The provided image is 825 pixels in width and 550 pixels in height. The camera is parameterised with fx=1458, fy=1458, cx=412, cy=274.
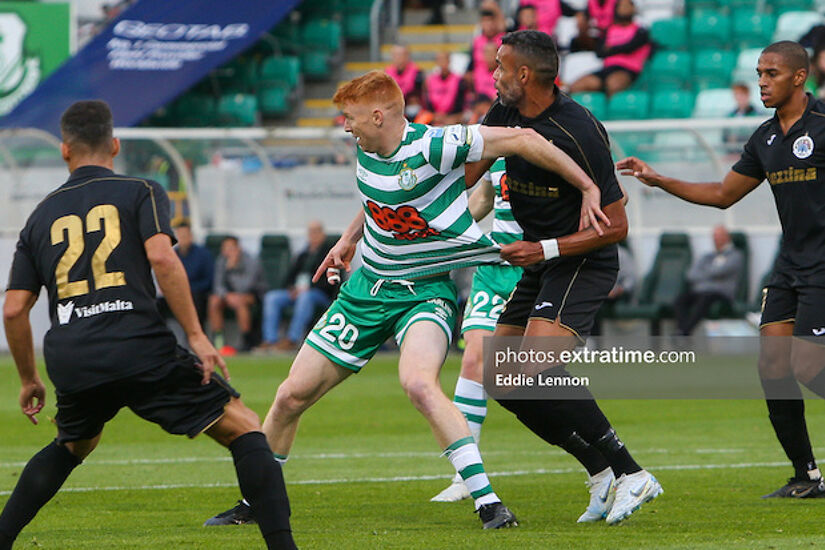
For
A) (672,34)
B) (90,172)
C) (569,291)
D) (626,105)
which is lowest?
(626,105)

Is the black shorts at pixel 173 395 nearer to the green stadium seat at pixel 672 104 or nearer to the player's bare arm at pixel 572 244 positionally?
the player's bare arm at pixel 572 244

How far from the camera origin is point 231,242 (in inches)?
790

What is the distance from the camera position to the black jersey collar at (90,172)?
19.5 feet

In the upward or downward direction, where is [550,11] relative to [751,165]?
downward

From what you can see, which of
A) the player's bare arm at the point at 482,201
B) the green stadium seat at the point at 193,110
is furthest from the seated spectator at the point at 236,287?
the player's bare arm at the point at 482,201

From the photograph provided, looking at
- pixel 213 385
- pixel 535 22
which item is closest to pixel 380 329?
pixel 213 385

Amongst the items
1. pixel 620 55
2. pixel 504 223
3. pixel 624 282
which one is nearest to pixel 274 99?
pixel 620 55

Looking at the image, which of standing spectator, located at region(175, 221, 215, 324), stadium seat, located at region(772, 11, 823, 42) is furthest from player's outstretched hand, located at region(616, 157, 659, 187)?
stadium seat, located at region(772, 11, 823, 42)

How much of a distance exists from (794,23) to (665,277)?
16.8 ft

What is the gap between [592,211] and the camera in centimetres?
688

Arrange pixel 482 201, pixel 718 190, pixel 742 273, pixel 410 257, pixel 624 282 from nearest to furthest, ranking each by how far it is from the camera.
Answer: pixel 410 257 < pixel 482 201 < pixel 718 190 < pixel 742 273 < pixel 624 282

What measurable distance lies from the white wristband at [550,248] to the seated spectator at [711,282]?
11.8 metres

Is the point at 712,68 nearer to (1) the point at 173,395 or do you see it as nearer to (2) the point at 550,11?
(2) the point at 550,11

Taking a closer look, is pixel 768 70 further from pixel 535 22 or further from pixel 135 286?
pixel 535 22
